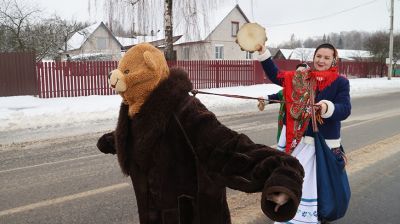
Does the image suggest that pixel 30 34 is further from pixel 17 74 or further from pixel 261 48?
pixel 261 48

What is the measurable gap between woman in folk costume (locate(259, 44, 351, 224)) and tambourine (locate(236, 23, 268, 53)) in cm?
15

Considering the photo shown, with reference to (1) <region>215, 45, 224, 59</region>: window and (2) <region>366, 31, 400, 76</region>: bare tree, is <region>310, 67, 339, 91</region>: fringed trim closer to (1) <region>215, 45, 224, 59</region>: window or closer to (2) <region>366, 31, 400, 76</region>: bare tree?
(2) <region>366, 31, 400, 76</region>: bare tree

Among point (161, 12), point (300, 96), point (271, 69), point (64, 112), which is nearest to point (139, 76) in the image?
point (300, 96)

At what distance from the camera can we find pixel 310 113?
130 inches

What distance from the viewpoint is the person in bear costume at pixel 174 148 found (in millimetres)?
1710

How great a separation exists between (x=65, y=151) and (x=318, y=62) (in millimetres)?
4934

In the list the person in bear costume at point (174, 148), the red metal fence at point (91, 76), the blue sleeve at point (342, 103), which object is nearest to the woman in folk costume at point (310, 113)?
the blue sleeve at point (342, 103)

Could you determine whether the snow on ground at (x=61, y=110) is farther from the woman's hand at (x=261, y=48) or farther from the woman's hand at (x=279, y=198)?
the woman's hand at (x=279, y=198)

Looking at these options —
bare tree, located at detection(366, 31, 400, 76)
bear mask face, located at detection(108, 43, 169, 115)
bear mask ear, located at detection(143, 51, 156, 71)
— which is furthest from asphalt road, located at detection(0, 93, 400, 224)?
bare tree, located at detection(366, 31, 400, 76)

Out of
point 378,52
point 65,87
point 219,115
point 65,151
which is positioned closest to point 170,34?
point 65,87

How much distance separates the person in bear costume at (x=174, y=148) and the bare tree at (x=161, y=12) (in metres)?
13.9

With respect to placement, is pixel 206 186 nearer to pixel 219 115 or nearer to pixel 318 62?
pixel 318 62

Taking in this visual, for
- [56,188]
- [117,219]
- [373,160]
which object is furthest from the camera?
[373,160]

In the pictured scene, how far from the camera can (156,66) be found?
6.11ft
